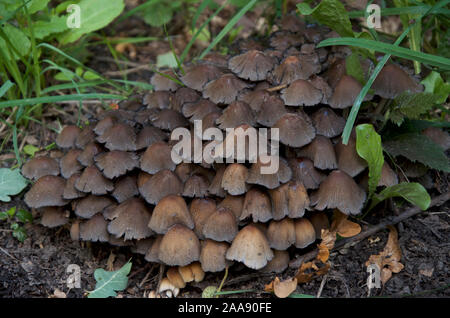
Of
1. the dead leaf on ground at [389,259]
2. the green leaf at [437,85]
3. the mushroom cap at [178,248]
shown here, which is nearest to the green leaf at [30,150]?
the mushroom cap at [178,248]

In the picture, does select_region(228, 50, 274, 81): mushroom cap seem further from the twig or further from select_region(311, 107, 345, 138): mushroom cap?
the twig

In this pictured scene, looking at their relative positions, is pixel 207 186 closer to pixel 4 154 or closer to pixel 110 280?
pixel 110 280

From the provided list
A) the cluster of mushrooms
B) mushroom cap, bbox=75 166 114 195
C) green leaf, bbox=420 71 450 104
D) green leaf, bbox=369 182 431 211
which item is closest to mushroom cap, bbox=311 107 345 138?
the cluster of mushrooms

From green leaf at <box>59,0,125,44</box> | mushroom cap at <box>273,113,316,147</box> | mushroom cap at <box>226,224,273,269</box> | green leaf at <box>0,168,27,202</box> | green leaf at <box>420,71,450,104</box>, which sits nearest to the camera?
mushroom cap at <box>226,224,273,269</box>

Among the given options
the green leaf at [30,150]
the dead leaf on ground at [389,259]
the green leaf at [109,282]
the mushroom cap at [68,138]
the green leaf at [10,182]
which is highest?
the mushroom cap at [68,138]

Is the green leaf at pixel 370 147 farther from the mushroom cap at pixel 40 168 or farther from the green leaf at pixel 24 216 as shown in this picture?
the green leaf at pixel 24 216
